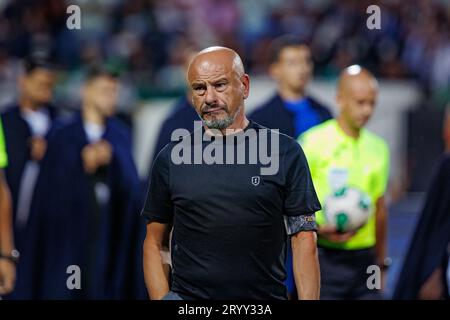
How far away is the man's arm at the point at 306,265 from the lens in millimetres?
4195

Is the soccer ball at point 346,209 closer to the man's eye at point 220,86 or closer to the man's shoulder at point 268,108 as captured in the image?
the man's shoulder at point 268,108

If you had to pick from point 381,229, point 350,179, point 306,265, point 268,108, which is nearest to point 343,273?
point 381,229

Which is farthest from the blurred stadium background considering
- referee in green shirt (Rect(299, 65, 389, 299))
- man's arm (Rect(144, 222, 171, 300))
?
man's arm (Rect(144, 222, 171, 300))

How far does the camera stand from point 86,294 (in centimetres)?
819

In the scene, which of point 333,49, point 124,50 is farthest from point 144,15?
point 333,49

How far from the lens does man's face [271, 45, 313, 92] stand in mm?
7164

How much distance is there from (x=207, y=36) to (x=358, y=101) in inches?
314

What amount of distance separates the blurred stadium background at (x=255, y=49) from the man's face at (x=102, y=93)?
3.91m

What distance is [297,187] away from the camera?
422cm

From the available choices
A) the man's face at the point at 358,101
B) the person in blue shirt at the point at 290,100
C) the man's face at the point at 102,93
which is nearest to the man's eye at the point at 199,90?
the man's face at the point at 358,101

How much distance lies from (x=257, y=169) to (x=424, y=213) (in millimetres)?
3369

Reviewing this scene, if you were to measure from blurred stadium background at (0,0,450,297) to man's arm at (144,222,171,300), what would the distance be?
7578 mm
